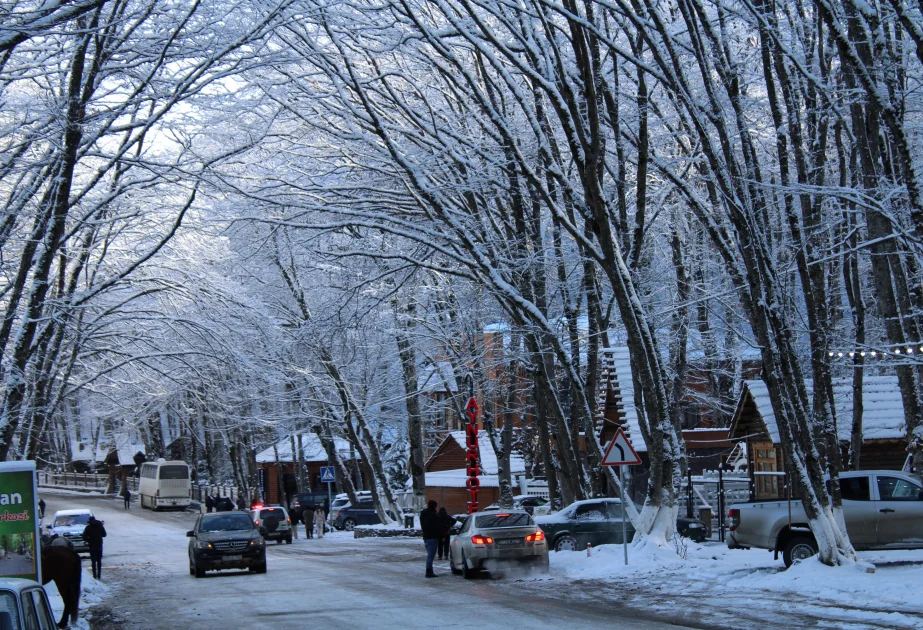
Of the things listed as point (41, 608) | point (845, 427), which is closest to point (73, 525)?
point (845, 427)

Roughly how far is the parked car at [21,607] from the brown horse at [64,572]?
6.84 metres

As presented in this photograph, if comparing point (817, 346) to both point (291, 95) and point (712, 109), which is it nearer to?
point (712, 109)

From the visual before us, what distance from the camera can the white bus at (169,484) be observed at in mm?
65188

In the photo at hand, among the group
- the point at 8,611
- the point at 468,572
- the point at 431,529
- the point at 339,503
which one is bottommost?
the point at 339,503

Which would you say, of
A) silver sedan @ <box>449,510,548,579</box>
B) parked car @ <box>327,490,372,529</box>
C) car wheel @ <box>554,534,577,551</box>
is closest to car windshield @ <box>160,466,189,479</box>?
parked car @ <box>327,490,372,529</box>

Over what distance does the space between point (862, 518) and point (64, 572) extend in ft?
43.5

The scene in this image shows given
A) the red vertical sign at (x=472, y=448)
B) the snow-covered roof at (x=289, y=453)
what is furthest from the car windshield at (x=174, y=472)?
the red vertical sign at (x=472, y=448)

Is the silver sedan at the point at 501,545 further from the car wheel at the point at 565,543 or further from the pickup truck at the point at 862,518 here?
the car wheel at the point at 565,543

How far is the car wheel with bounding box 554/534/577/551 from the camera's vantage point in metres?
24.8

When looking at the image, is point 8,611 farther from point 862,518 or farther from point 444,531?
point 444,531

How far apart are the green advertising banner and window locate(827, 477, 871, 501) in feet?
44.4

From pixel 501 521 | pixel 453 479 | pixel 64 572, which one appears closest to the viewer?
pixel 64 572

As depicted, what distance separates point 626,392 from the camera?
103 ft

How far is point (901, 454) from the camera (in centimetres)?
2880
